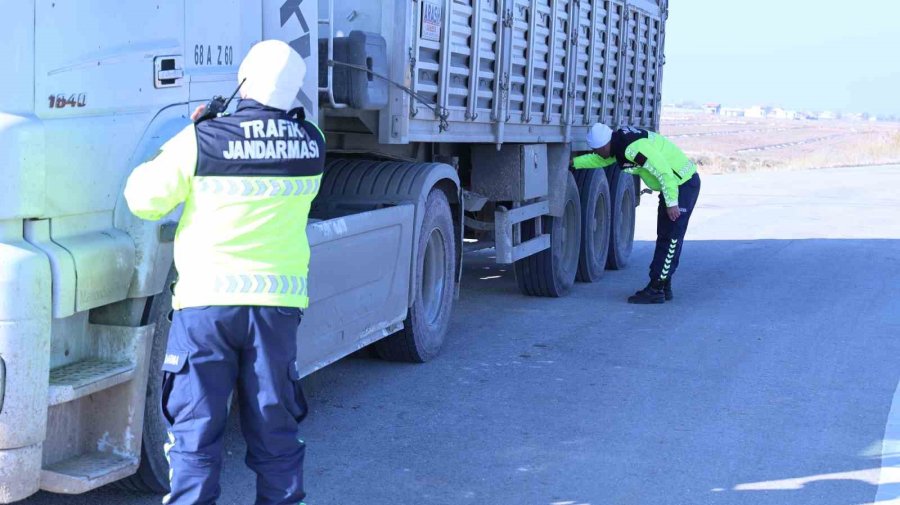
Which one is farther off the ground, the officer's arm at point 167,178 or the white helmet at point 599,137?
the white helmet at point 599,137

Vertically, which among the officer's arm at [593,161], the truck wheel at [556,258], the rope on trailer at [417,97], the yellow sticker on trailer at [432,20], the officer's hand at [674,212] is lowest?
the truck wheel at [556,258]

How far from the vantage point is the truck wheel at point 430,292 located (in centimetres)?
721

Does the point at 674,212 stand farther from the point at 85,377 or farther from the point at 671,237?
the point at 85,377

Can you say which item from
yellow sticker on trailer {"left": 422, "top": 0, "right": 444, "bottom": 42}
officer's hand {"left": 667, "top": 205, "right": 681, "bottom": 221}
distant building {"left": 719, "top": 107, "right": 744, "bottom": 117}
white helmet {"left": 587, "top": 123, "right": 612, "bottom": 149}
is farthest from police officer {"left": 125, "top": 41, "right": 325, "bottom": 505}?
distant building {"left": 719, "top": 107, "right": 744, "bottom": 117}

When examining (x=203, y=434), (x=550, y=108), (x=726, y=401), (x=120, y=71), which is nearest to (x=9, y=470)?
(x=203, y=434)

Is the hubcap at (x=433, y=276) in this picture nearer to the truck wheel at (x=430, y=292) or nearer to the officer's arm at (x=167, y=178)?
the truck wheel at (x=430, y=292)

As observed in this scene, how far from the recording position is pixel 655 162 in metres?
9.54

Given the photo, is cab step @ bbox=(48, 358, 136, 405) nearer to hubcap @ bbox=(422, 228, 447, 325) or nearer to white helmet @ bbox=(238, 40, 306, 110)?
white helmet @ bbox=(238, 40, 306, 110)

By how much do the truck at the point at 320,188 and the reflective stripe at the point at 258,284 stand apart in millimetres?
619

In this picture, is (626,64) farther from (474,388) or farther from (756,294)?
(474,388)

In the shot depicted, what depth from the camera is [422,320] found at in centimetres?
732

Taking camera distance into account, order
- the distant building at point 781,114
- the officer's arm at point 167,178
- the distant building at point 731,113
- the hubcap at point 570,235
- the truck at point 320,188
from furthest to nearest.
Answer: the distant building at point 781,114
the distant building at point 731,113
the hubcap at point 570,235
the truck at point 320,188
the officer's arm at point 167,178

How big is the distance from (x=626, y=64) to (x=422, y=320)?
18.2ft

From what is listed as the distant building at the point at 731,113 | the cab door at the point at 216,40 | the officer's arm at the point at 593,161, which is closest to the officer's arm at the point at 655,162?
the officer's arm at the point at 593,161
